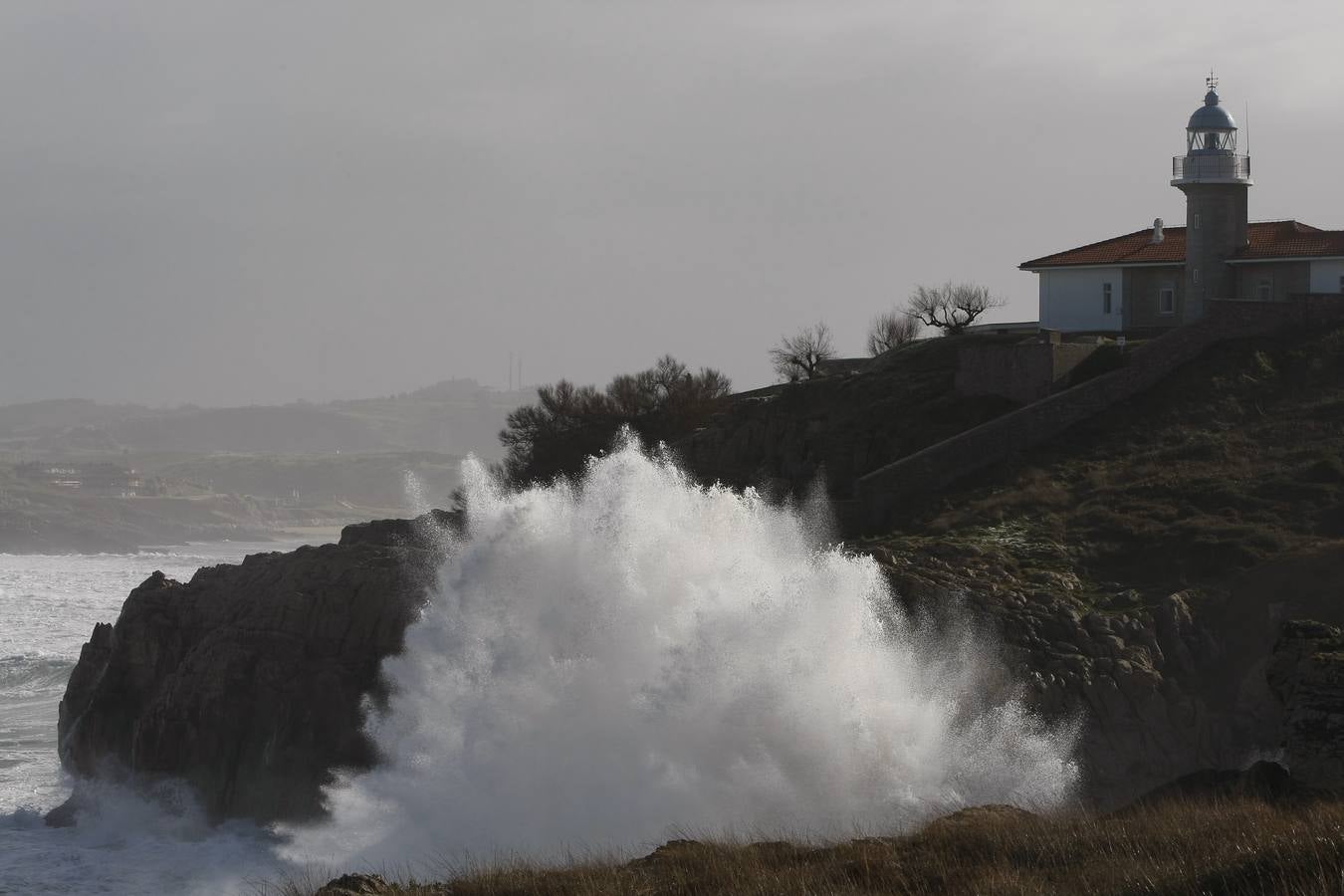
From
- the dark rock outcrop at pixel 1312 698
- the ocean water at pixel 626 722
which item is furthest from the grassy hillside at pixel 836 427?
the dark rock outcrop at pixel 1312 698

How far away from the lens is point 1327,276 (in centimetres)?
4453

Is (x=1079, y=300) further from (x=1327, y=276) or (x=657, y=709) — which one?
(x=657, y=709)

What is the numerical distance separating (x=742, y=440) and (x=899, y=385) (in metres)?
5.21

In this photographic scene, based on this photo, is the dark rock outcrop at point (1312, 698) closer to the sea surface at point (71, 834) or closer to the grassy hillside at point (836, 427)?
the sea surface at point (71, 834)

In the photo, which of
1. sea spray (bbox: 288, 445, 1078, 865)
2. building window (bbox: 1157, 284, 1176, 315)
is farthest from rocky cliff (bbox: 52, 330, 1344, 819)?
building window (bbox: 1157, 284, 1176, 315)

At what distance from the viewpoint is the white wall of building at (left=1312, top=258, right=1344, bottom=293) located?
4438 cm

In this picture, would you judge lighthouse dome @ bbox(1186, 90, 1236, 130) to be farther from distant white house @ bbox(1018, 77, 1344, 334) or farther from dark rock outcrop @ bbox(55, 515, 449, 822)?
dark rock outcrop @ bbox(55, 515, 449, 822)

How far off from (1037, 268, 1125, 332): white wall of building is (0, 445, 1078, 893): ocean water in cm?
2015

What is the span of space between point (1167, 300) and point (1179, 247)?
5.71 feet

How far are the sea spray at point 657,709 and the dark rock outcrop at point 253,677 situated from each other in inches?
53.2

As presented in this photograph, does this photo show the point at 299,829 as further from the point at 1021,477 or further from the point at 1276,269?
the point at 1276,269

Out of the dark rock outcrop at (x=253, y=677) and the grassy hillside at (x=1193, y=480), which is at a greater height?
the grassy hillside at (x=1193, y=480)

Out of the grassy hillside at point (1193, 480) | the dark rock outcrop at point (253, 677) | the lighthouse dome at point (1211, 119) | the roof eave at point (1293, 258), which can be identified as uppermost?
the lighthouse dome at point (1211, 119)

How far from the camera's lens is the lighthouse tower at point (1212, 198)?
146 ft
